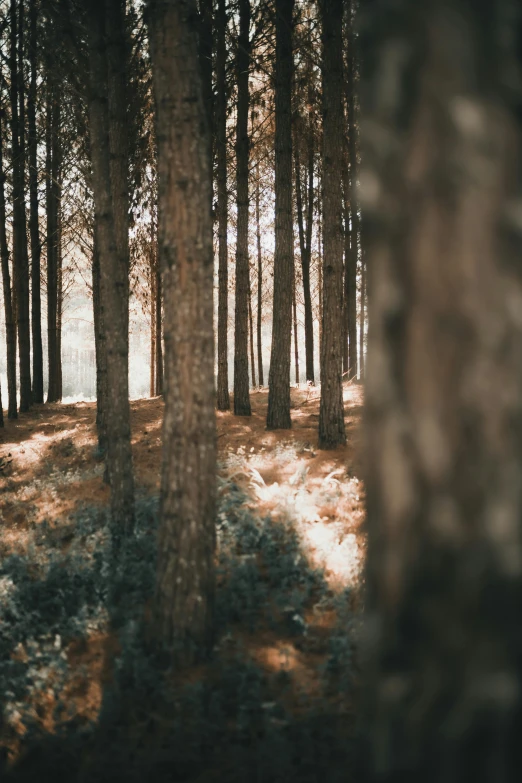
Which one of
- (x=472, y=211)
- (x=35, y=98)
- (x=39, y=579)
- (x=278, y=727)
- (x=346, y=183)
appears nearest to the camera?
(x=472, y=211)

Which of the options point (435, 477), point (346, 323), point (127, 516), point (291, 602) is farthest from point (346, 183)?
point (435, 477)

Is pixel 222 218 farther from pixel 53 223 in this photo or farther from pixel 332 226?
pixel 53 223

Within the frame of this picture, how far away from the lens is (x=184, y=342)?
4.83 meters

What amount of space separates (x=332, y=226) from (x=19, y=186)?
33.1ft

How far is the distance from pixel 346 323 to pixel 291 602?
1475 cm

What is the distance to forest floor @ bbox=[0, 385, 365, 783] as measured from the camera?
3754 mm

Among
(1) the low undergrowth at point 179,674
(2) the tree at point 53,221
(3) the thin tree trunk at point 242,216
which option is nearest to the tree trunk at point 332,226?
(3) the thin tree trunk at point 242,216

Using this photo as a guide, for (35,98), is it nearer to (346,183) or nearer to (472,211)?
(346,183)

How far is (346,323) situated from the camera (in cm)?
1925

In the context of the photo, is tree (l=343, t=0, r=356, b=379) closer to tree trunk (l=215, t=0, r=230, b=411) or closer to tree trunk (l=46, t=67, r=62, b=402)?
tree trunk (l=215, t=0, r=230, b=411)

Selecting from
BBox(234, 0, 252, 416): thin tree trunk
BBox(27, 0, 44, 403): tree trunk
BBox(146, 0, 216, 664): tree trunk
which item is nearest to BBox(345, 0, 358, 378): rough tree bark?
BBox(234, 0, 252, 416): thin tree trunk

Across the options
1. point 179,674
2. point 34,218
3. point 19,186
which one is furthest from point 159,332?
point 179,674

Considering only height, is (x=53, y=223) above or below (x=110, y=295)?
above

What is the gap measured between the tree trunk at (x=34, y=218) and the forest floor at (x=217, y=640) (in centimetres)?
990
